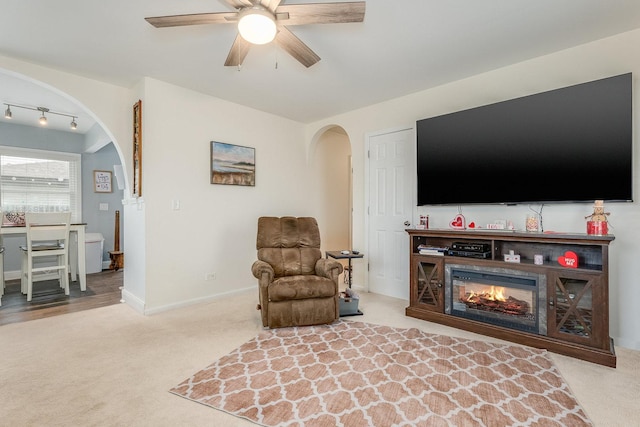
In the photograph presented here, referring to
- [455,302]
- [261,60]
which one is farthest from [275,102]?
[455,302]

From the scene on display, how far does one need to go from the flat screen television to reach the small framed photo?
19.7 ft

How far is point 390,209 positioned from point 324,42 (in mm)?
2154

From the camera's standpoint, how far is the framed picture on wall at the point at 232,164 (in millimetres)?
3795

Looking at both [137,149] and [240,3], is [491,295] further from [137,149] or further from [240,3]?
[137,149]

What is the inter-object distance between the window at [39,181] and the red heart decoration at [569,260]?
7.32 meters

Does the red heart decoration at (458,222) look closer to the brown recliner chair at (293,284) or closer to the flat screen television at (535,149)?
the flat screen television at (535,149)

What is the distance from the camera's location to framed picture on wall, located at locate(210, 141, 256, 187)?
379 centimetres

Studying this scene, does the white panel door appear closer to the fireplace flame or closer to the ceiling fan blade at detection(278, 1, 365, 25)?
the fireplace flame

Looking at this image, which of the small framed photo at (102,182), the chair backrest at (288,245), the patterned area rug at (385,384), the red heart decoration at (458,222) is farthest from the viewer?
the small framed photo at (102,182)

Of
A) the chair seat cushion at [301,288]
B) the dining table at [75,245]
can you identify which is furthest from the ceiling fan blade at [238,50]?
the dining table at [75,245]

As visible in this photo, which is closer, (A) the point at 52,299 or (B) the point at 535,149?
(B) the point at 535,149

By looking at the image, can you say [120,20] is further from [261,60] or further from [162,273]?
[162,273]

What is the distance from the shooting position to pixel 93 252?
17.7ft

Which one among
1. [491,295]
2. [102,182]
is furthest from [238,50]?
[102,182]
